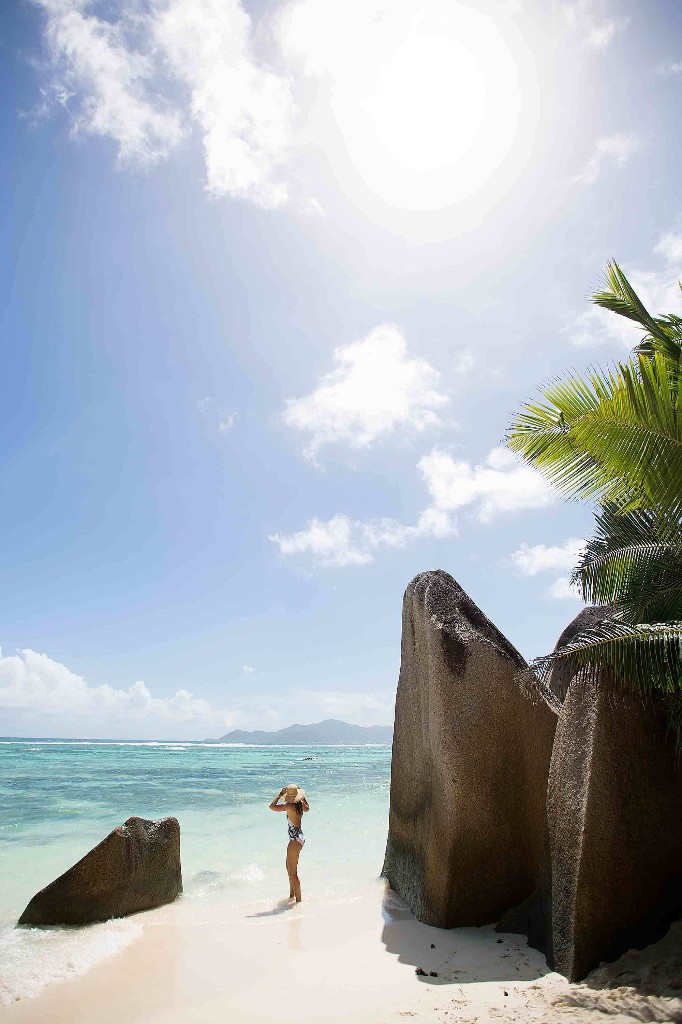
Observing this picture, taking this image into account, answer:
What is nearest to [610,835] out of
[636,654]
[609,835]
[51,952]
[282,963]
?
[609,835]

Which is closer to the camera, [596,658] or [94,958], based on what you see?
[596,658]

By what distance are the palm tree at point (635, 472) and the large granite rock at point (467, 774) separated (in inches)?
38.9

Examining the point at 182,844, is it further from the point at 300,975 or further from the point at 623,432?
the point at 623,432

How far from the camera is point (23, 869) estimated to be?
9.16m

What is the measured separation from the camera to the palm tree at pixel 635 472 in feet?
14.9

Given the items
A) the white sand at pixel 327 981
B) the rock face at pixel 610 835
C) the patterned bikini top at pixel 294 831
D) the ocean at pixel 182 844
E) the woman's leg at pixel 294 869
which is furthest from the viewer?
the patterned bikini top at pixel 294 831

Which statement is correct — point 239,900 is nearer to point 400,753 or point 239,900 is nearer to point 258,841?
point 400,753

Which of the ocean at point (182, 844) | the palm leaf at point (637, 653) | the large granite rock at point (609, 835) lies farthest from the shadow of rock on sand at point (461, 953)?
the palm leaf at point (637, 653)

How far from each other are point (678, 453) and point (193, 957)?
5690 millimetres

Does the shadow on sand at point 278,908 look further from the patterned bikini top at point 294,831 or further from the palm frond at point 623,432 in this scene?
the palm frond at point 623,432

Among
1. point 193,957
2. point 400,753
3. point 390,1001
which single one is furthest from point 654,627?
point 193,957

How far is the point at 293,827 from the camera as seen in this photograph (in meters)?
7.59

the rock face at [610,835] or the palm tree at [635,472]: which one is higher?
the palm tree at [635,472]

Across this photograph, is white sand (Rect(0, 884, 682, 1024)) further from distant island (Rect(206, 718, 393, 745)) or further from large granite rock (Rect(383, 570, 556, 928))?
distant island (Rect(206, 718, 393, 745))
